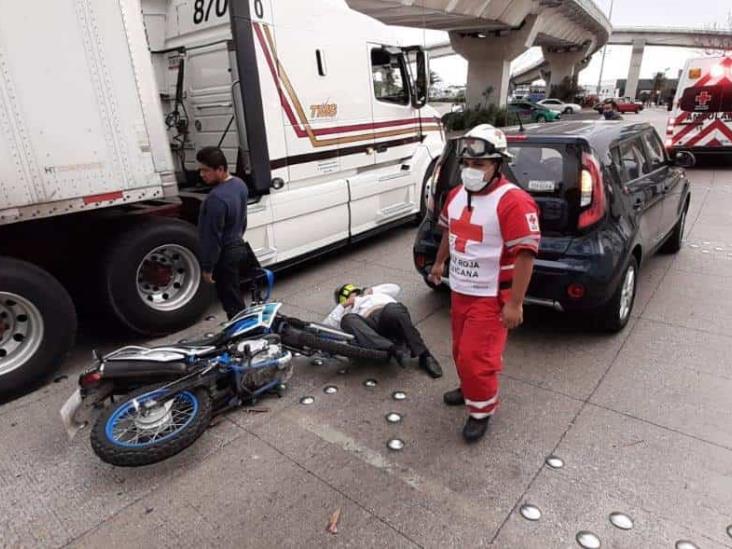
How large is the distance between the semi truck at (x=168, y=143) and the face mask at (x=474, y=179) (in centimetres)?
233

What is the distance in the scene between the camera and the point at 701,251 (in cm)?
604

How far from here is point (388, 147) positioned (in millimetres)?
6582

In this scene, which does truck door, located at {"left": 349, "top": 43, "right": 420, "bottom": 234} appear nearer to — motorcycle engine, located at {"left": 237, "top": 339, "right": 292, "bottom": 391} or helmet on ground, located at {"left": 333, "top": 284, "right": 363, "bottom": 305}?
helmet on ground, located at {"left": 333, "top": 284, "right": 363, "bottom": 305}

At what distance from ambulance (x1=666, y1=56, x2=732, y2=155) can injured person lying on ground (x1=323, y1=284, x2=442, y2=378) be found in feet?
37.6

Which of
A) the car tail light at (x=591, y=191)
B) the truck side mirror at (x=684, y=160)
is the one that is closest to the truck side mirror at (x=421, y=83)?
the truck side mirror at (x=684, y=160)

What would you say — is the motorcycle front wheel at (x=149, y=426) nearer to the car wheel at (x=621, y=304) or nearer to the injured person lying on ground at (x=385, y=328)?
the injured person lying on ground at (x=385, y=328)

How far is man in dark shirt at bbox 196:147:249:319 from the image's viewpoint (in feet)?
11.4

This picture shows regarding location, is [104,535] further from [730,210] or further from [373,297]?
[730,210]

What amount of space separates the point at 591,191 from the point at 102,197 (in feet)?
11.1

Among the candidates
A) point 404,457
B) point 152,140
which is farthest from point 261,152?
point 404,457

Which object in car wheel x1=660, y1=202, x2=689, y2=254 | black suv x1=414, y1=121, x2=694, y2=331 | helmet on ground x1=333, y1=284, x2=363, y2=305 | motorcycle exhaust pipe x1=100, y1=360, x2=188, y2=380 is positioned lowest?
car wheel x1=660, y1=202, x2=689, y2=254

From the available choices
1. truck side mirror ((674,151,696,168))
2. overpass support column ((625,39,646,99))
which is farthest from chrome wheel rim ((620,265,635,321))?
overpass support column ((625,39,646,99))

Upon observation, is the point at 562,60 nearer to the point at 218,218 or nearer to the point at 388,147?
the point at 388,147

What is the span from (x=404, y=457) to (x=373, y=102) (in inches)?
186
